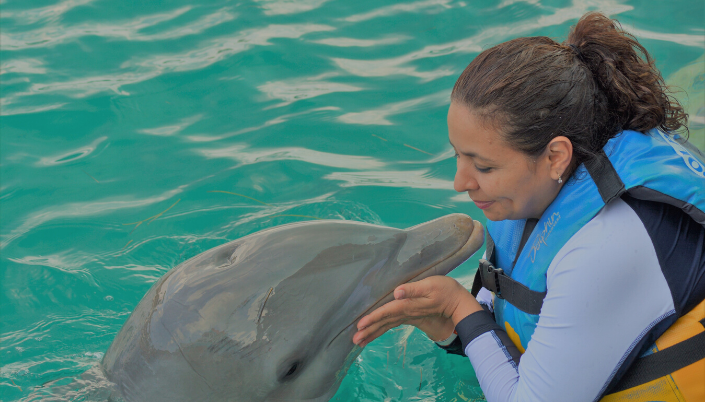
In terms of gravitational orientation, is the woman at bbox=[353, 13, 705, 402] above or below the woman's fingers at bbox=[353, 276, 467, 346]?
above

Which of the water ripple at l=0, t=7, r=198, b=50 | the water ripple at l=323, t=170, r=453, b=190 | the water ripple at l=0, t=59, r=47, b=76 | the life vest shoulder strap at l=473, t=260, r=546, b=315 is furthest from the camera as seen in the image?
the water ripple at l=0, t=7, r=198, b=50

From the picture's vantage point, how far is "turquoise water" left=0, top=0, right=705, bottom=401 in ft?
15.6

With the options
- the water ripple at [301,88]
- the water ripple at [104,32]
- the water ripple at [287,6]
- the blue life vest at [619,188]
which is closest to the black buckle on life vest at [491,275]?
the blue life vest at [619,188]

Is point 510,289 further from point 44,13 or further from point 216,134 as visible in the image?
point 44,13

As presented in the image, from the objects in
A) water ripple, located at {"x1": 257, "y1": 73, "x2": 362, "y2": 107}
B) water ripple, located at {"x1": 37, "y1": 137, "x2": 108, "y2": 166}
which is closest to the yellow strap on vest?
water ripple, located at {"x1": 257, "y1": 73, "x2": 362, "y2": 107}

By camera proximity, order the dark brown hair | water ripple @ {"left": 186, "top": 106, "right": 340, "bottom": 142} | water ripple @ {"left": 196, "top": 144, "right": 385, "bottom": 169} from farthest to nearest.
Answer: water ripple @ {"left": 186, "top": 106, "right": 340, "bottom": 142} < water ripple @ {"left": 196, "top": 144, "right": 385, "bottom": 169} < the dark brown hair

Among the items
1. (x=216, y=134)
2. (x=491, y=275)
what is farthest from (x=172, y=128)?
(x=491, y=275)

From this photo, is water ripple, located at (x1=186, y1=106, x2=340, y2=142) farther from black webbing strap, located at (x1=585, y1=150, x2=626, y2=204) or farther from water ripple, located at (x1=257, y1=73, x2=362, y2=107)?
black webbing strap, located at (x1=585, y1=150, x2=626, y2=204)

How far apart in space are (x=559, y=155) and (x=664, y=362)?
0.95 m

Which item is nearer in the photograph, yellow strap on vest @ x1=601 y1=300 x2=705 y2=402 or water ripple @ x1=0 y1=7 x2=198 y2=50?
yellow strap on vest @ x1=601 y1=300 x2=705 y2=402

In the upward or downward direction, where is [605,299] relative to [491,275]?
upward

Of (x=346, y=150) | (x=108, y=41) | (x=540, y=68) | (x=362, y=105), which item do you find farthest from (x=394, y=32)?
(x=540, y=68)

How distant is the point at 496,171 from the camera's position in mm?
2693

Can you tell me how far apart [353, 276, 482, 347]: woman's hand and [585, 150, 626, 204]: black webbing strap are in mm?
809
